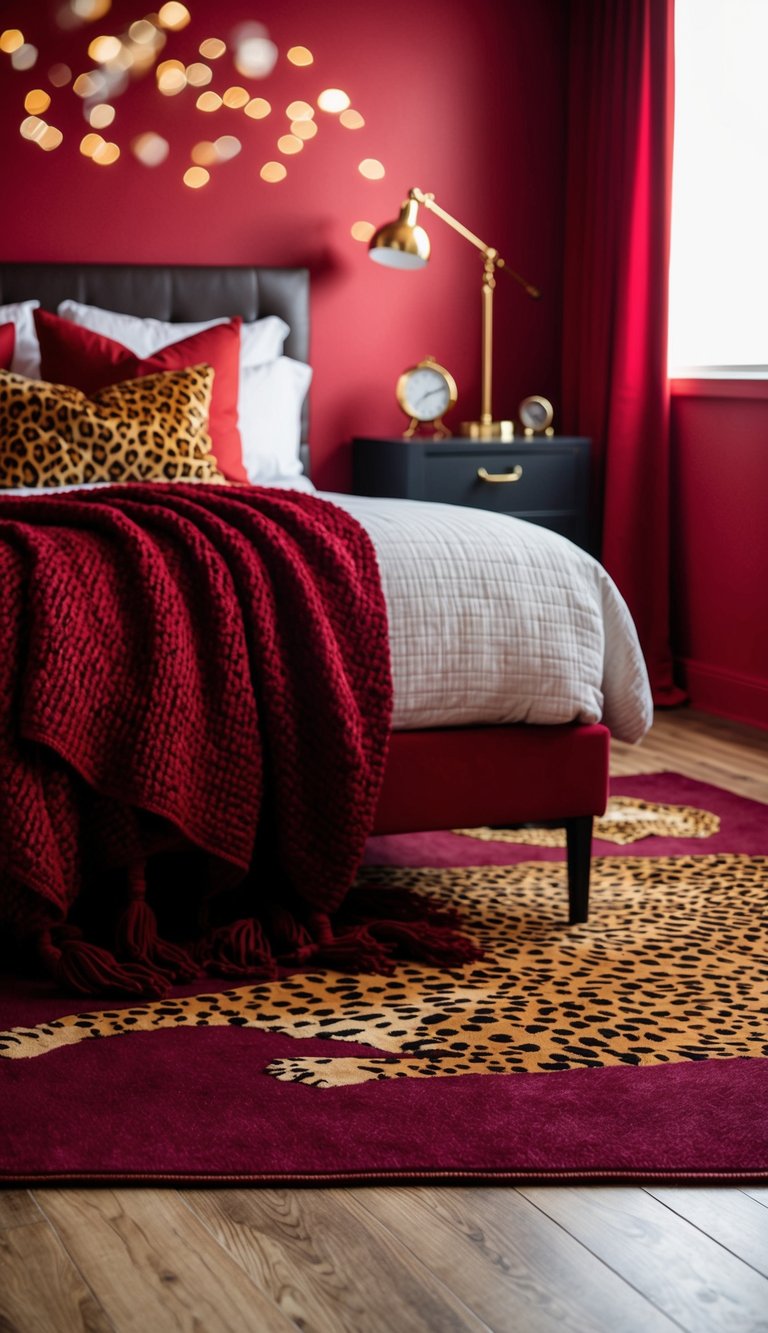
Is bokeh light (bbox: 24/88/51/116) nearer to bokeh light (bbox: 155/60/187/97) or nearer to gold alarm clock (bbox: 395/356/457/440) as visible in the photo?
bokeh light (bbox: 155/60/187/97)

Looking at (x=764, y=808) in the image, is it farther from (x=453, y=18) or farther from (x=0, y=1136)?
(x=453, y=18)

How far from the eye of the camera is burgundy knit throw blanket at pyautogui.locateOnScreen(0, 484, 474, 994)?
2.18 meters

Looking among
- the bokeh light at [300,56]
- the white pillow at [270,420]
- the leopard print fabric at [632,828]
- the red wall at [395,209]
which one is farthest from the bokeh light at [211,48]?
the leopard print fabric at [632,828]

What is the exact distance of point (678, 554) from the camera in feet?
15.3

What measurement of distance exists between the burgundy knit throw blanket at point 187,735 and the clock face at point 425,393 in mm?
2245

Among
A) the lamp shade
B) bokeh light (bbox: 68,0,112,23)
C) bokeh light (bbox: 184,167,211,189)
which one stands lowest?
the lamp shade

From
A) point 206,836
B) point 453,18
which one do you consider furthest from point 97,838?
point 453,18

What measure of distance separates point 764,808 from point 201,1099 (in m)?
1.93

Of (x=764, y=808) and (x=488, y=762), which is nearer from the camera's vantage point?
(x=488, y=762)

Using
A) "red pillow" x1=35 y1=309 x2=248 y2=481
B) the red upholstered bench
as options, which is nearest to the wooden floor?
the red upholstered bench

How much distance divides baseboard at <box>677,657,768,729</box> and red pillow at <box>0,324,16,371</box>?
2.24 m

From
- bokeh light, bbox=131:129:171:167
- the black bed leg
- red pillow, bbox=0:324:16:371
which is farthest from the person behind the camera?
bokeh light, bbox=131:129:171:167

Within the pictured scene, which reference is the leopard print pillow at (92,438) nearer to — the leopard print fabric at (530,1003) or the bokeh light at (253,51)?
the leopard print fabric at (530,1003)

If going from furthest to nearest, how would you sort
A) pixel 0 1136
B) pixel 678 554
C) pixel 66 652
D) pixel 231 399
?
pixel 678 554 → pixel 231 399 → pixel 66 652 → pixel 0 1136
